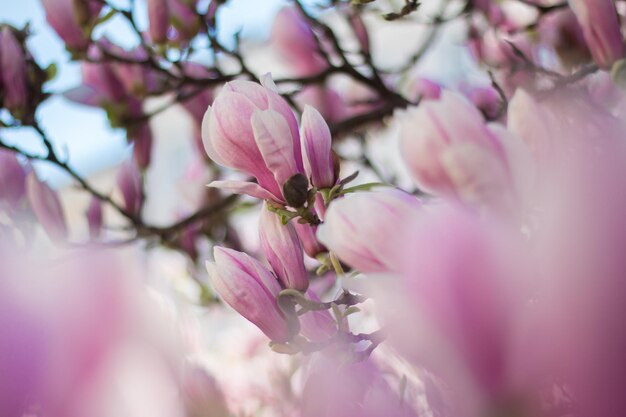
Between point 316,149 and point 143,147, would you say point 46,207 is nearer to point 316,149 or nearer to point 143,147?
point 143,147

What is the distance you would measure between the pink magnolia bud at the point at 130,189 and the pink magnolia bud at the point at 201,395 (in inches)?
16.4

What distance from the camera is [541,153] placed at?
22 centimetres

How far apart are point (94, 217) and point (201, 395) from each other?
0.41m

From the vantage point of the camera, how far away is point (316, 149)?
0.33 metres

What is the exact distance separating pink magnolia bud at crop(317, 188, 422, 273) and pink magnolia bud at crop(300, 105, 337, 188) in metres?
0.11

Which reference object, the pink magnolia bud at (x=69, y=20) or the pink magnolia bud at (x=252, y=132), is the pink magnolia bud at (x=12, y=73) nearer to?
the pink magnolia bud at (x=69, y=20)

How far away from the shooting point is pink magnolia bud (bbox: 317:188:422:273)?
0.66ft

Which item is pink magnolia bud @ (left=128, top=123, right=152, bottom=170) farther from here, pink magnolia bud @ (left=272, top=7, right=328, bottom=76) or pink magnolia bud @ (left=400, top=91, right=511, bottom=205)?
pink magnolia bud @ (left=400, top=91, right=511, bottom=205)

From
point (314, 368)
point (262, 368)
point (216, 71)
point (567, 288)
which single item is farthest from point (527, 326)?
point (216, 71)

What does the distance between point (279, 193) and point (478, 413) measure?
7.3 inches

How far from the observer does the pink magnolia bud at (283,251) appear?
327 millimetres

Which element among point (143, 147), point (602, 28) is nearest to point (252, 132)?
point (602, 28)

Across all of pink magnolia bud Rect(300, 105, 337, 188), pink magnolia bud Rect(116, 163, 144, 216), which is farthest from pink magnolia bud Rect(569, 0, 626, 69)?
pink magnolia bud Rect(116, 163, 144, 216)

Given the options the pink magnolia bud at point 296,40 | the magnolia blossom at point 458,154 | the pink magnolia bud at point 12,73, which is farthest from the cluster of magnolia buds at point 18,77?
the magnolia blossom at point 458,154
